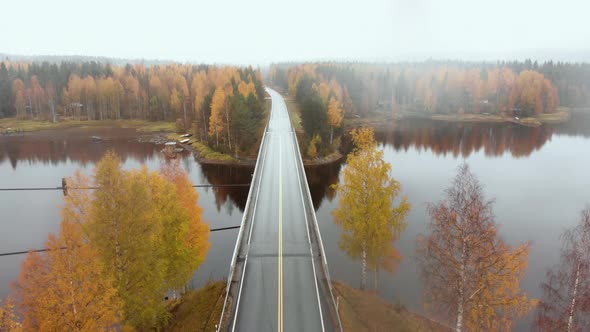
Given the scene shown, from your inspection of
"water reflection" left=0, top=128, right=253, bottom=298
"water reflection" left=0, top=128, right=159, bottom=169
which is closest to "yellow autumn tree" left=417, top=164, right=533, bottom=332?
"water reflection" left=0, top=128, right=253, bottom=298

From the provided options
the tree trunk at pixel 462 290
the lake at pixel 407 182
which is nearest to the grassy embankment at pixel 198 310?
the lake at pixel 407 182

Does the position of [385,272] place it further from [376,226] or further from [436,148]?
[436,148]

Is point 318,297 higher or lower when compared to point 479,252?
lower

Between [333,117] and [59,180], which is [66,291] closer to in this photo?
[59,180]

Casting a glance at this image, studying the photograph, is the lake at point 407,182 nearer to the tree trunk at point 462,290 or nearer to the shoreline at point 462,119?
the tree trunk at point 462,290

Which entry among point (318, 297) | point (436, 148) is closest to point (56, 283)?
point (318, 297)
